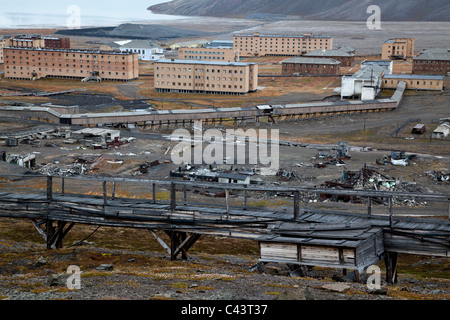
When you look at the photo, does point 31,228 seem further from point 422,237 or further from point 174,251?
point 422,237

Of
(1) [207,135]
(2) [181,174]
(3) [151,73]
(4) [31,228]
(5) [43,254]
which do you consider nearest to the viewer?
(5) [43,254]

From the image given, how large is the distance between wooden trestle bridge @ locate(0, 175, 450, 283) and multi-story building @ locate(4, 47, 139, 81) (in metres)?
72.6

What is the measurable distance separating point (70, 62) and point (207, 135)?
4681cm

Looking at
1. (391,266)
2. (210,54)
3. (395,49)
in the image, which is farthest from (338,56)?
(391,266)

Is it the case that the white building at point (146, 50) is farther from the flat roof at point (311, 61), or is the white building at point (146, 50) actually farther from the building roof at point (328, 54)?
the flat roof at point (311, 61)

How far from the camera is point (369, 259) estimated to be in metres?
19.1

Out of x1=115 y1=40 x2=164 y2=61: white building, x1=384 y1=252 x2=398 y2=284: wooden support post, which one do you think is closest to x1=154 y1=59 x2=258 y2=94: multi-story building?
x1=115 y1=40 x2=164 y2=61: white building

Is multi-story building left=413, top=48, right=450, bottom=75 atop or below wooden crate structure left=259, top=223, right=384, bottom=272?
atop

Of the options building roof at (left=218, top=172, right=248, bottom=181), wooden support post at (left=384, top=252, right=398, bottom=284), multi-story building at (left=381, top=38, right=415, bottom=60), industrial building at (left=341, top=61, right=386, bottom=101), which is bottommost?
building roof at (left=218, top=172, right=248, bottom=181)

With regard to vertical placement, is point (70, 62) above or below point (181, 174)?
above

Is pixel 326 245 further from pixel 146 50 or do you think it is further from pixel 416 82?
pixel 146 50

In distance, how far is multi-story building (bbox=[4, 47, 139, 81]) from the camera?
312 feet

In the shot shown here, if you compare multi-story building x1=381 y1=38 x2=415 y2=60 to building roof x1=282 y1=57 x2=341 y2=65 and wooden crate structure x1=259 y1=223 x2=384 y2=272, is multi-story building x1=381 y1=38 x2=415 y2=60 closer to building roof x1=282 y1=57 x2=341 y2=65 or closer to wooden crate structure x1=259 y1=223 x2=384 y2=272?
building roof x1=282 y1=57 x2=341 y2=65

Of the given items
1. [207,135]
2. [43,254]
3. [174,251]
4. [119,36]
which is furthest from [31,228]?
[119,36]
